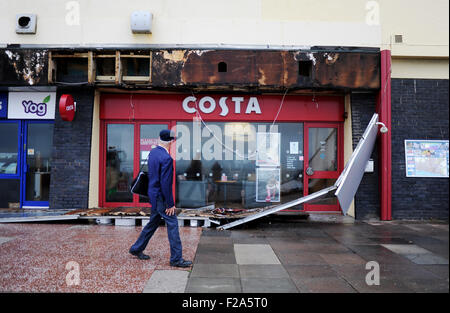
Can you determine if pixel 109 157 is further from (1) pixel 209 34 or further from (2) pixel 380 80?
(2) pixel 380 80

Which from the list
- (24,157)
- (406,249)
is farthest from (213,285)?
(24,157)

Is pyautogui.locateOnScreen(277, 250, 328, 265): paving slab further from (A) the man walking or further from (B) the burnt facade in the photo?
(B) the burnt facade

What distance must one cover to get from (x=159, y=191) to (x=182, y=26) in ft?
19.5

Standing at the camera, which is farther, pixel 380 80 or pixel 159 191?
pixel 380 80

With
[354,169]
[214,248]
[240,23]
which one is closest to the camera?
[214,248]

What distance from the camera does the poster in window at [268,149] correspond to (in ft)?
34.6

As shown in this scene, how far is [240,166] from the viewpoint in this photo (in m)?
10.6

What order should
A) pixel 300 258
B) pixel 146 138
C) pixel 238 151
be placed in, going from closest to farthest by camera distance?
pixel 300 258, pixel 146 138, pixel 238 151

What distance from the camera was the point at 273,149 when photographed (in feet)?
34.7

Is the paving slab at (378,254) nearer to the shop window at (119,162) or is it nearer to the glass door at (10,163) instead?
the shop window at (119,162)

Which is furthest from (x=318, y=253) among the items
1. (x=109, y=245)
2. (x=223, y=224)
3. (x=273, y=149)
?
(x=273, y=149)

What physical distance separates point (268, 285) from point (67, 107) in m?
7.19

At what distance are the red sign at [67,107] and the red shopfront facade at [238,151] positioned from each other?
92cm

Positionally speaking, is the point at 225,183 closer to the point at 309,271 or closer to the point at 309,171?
the point at 309,171
